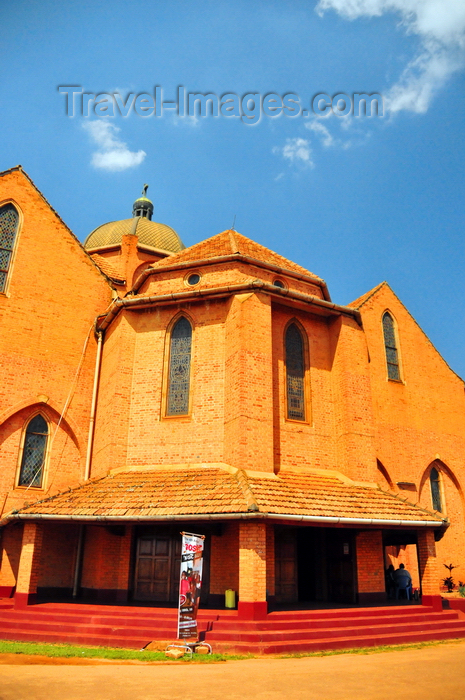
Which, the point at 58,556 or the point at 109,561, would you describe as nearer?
the point at 109,561

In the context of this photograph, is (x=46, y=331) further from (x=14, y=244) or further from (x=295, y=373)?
(x=295, y=373)

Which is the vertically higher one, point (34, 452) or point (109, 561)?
point (34, 452)

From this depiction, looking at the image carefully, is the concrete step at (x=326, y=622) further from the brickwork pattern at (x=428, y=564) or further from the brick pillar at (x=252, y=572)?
the brickwork pattern at (x=428, y=564)

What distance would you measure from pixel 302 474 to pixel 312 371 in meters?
3.09

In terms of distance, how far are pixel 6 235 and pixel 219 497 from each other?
447 inches

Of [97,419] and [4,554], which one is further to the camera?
[97,419]

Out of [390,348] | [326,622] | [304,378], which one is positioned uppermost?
[390,348]

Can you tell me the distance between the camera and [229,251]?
55.4 feet

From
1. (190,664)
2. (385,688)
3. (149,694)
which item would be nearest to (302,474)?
(190,664)

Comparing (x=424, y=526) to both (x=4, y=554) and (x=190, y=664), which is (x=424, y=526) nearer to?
(x=190, y=664)

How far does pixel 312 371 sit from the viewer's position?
1608 centimetres

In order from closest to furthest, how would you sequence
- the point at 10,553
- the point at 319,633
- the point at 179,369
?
the point at 319,633 < the point at 10,553 < the point at 179,369

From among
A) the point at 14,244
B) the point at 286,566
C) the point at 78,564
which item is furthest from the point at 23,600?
the point at 14,244

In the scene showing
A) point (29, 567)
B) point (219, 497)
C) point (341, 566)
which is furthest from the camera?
point (341, 566)
